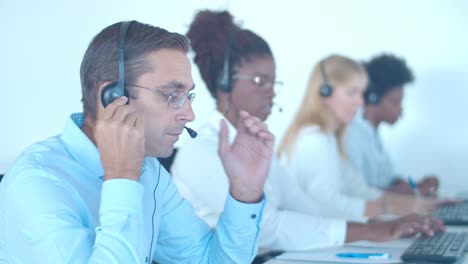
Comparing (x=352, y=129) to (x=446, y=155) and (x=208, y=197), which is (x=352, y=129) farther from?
(x=208, y=197)

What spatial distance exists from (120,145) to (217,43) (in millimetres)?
898

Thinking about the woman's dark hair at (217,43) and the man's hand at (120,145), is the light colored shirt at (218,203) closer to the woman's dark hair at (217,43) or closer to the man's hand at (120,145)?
the woman's dark hair at (217,43)

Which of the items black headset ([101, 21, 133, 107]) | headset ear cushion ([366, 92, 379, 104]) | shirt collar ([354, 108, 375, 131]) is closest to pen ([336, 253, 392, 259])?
black headset ([101, 21, 133, 107])

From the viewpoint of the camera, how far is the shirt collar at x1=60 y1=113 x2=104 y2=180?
108 cm

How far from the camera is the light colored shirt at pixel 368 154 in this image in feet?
9.93

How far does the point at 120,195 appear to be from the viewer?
0.96 metres

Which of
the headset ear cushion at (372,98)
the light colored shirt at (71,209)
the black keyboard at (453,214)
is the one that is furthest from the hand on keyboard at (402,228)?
the headset ear cushion at (372,98)

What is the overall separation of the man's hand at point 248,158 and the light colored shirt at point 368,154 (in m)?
1.62

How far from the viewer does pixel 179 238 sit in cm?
133

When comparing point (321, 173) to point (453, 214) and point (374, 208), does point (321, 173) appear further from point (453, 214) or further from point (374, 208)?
point (453, 214)

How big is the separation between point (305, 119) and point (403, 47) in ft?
4.49

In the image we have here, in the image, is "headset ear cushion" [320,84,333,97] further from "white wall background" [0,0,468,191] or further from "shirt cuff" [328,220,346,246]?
"shirt cuff" [328,220,346,246]

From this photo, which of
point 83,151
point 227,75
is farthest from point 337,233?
point 83,151

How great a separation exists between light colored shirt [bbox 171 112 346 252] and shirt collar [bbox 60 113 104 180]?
607mm
